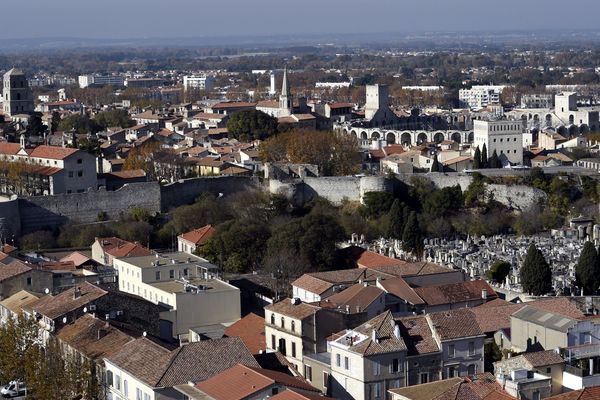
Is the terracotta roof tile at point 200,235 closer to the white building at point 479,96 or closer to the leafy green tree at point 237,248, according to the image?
the leafy green tree at point 237,248

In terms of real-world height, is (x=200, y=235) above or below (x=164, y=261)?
below

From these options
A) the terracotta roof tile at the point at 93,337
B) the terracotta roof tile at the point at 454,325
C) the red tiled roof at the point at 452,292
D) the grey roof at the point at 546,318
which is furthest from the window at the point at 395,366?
the red tiled roof at the point at 452,292

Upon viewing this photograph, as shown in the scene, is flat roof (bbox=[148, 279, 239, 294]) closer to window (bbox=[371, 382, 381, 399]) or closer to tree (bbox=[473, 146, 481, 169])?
window (bbox=[371, 382, 381, 399])

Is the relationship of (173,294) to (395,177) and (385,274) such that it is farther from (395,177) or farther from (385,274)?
(395,177)

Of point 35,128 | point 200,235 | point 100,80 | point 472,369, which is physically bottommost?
point 100,80

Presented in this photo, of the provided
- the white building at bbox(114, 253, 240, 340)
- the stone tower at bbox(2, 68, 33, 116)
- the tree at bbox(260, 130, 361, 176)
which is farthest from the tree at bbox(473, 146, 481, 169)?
the stone tower at bbox(2, 68, 33, 116)

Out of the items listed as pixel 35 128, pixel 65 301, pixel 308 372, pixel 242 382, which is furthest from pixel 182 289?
pixel 35 128

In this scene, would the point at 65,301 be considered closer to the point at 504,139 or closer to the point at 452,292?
the point at 452,292

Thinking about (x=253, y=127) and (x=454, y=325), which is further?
(x=253, y=127)

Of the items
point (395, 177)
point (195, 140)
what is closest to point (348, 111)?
point (195, 140)
